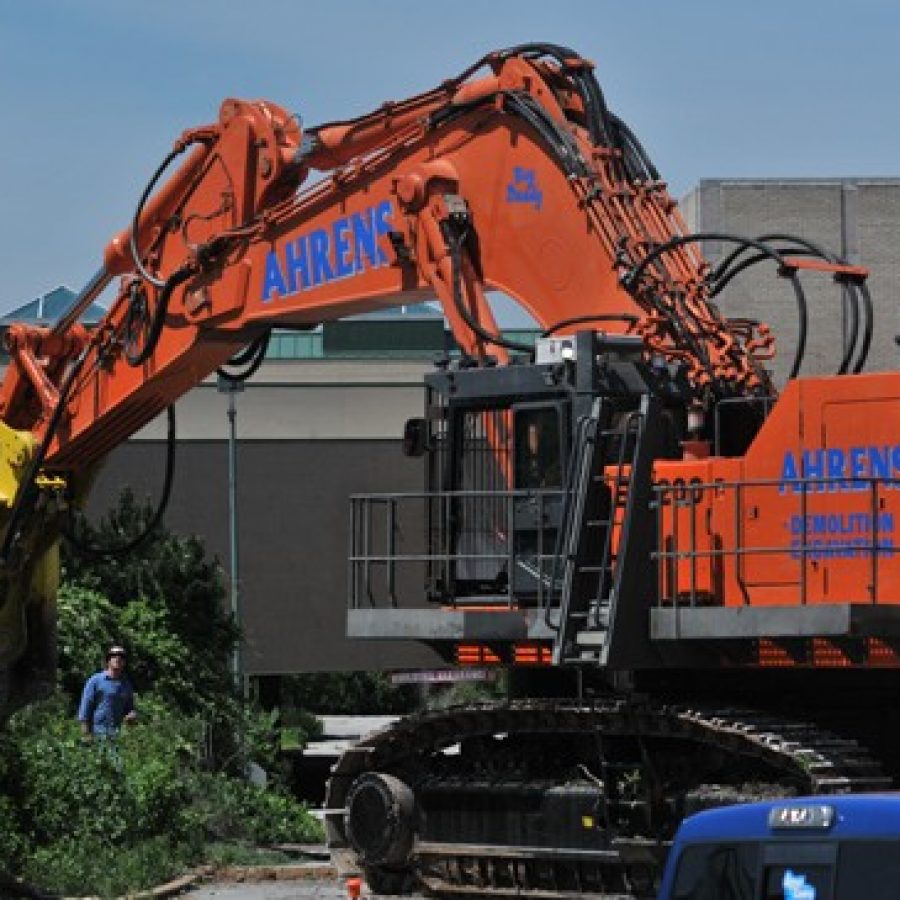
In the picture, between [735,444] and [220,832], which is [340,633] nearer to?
[220,832]

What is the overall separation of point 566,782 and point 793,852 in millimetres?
7739

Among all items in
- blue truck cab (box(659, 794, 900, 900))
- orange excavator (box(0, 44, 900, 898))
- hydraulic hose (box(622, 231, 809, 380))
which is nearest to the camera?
blue truck cab (box(659, 794, 900, 900))

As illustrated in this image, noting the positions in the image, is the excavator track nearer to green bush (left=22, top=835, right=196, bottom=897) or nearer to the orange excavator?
the orange excavator

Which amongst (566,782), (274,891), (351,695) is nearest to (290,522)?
(351,695)

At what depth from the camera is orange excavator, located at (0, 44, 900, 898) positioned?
51.8ft

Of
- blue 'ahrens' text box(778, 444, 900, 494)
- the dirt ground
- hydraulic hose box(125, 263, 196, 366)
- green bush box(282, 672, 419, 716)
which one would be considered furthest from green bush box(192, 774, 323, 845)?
green bush box(282, 672, 419, 716)

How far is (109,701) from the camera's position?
2292cm

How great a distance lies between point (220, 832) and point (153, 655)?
6100 mm

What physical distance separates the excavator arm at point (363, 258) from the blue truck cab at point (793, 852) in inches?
281

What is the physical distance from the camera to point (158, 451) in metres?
47.9

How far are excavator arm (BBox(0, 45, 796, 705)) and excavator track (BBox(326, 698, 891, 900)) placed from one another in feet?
7.41

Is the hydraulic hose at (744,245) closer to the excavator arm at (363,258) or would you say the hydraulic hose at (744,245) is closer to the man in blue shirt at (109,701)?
the excavator arm at (363,258)

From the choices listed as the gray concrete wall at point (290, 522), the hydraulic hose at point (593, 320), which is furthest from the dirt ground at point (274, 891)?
the gray concrete wall at point (290, 522)

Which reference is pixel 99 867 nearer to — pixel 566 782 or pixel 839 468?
pixel 566 782
